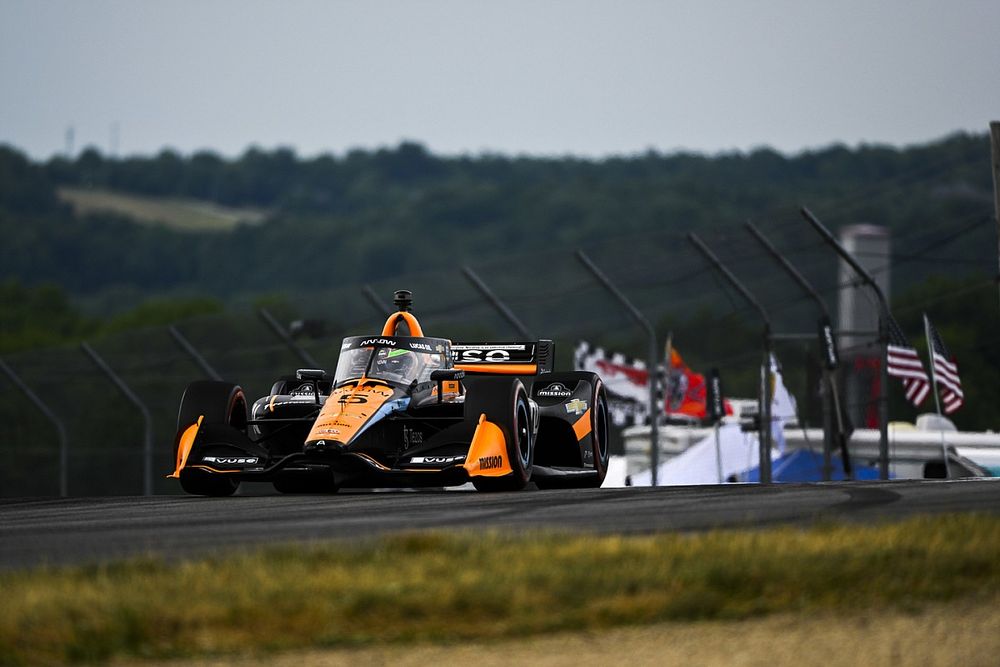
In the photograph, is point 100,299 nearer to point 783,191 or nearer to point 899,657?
point 783,191

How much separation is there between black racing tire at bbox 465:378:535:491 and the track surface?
0.53 meters

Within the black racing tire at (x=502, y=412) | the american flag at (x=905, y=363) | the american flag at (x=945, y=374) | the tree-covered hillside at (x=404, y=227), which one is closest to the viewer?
the black racing tire at (x=502, y=412)

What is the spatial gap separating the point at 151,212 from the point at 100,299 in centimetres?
667

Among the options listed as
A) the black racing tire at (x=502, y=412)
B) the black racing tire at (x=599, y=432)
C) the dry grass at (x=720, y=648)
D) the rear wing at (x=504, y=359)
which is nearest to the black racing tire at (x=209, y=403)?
the black racing tire at (x=502, y=412)

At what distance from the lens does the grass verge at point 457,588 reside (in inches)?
250

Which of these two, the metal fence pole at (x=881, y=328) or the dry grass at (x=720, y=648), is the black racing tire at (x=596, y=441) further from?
the dry grass at (x=720, y=648)

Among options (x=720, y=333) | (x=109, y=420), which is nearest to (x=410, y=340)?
(x=109, y=420)

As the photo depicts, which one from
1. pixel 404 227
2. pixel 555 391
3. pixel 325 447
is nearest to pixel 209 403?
pixel 325 447

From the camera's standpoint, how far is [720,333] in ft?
174

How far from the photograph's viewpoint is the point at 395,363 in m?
13.9

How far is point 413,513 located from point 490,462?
269 centimetres

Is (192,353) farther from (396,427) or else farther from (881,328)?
(396,427)

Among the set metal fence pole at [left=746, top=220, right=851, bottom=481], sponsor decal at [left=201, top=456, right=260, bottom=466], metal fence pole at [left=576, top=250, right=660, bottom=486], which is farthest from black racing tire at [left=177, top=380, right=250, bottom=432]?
metal fence pole at [left=746, top=220, right=851, bottom=481]

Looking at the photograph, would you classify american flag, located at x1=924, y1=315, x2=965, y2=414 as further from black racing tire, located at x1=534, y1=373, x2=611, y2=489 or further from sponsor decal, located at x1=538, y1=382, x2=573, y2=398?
sponsor decal, located at x1=538, y1=382, x2=573, y2=398
